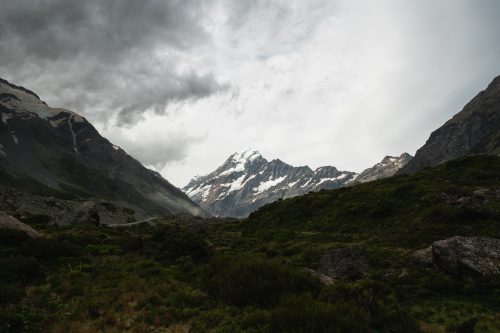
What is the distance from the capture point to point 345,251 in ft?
86.0

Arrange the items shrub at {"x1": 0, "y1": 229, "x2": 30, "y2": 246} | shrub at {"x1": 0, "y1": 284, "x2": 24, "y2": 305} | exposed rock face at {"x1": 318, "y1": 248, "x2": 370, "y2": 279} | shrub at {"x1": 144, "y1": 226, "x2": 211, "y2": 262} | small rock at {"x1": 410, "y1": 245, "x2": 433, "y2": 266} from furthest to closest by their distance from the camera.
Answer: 1. shrub at {"x1": 144, "y1": 226, "x2": 211, "y2": 262}
2. shrub at {"x1": 0, "y1": 229, "x2": 30, "y2": 246}
3. small rock at {"x1": 410, "y1": 245, "x2": 433, "y2": 266}
4. exposed rock face at {"x1": 318, "y1": 248, "x2": 370, "y2": 279}
5. shrub at {"x1": 0, "y1": 284, "x2": 24, "y2": 305}

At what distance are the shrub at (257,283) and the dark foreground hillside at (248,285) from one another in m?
0.05

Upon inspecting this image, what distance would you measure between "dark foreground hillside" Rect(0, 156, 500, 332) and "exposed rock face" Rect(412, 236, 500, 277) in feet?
0.91

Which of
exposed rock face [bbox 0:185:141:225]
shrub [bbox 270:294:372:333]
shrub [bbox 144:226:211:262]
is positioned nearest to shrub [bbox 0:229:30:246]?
shrub [bbox 144:226:211:262]

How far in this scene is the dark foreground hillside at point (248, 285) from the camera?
14.8 m

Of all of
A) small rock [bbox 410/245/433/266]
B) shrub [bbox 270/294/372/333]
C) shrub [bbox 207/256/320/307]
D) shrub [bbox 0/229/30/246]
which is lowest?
shrub [bbox 270/294/372/333]

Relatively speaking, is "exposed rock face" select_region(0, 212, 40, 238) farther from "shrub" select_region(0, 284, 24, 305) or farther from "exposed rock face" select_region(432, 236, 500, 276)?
"exposed rock face" select_region(432, 236, 500, 276)

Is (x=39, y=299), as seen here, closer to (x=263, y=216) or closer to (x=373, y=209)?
(x=373, y=209)

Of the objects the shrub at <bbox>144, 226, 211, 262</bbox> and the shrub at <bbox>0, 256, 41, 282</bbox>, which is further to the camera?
the shrub at <bbox>144, 226, 211, 262</bbox>

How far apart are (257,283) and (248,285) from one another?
1.54 feet

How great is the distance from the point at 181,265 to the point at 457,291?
16.5 meters

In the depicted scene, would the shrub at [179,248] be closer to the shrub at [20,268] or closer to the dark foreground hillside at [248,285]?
the dark foreground hillside at [248,285]

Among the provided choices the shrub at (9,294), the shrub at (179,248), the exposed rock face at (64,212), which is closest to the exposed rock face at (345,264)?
the shrub at (179,248)

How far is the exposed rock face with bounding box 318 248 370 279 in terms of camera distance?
2404cm
